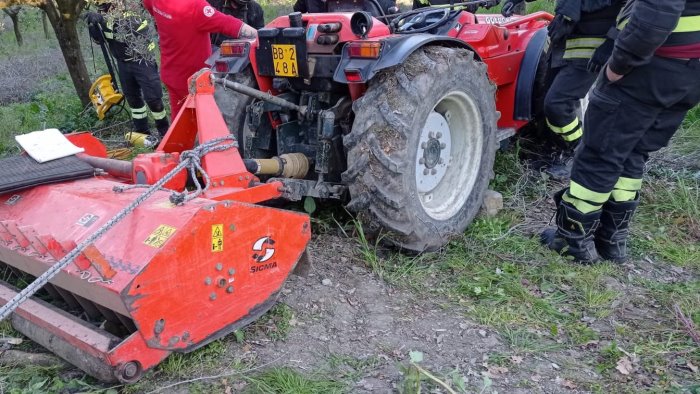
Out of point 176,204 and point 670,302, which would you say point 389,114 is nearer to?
point 176,204

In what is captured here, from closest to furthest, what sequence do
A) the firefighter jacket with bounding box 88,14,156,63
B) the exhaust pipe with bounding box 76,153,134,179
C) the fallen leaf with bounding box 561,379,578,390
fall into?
the fallen leaf with bounding box 561,379,578,390, the exhaust pipe with bounding box 76,153,134,179, the firefighter jacket with bounding box 88,14,156,63

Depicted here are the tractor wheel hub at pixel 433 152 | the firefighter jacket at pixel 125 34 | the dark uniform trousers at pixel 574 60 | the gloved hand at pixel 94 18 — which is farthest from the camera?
the gloved hand at pixel 94 18

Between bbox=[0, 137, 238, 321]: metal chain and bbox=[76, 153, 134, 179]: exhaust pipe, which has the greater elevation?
bbox=[0, 137, 238, 321]: metal chain

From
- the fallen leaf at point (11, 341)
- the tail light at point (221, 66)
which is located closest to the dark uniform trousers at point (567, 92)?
the tail light at point (221, 66)

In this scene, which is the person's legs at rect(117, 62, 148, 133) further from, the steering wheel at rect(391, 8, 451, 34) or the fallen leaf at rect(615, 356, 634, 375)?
the fallen leaf at rect(615, 356, 634, 375)

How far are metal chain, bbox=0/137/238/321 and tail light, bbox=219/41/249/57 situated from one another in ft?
3.18

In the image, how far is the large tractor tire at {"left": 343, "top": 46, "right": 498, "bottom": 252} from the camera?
10.2 ft

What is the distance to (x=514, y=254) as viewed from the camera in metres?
3.62

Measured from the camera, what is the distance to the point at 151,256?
223 cm

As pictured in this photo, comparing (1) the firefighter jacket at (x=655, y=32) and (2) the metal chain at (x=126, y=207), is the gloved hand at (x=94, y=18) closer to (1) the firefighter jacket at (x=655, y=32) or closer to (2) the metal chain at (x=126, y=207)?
(2) the metal chain at (x=126, y=207)

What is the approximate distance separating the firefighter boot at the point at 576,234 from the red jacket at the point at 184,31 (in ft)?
8.60

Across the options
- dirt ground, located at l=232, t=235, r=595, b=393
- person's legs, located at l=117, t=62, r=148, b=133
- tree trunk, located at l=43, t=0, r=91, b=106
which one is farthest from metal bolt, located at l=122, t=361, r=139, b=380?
tree trunk, located at l=43, t=0, r=91, b=106

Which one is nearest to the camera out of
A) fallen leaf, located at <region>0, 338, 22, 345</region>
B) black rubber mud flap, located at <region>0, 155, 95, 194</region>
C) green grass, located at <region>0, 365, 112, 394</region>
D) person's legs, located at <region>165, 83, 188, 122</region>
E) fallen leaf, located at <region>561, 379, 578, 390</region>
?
green grass, located at <region>0, 365, 112, 394</region>

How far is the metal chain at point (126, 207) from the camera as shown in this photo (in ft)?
6.61
